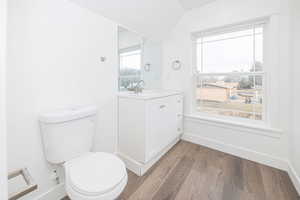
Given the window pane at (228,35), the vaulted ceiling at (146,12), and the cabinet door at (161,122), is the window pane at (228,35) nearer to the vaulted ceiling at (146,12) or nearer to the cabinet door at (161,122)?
the vaulted ceiling at (146,12)

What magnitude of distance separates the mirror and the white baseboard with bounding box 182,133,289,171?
1118 millimetres

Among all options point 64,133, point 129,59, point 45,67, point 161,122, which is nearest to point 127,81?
point 129,59

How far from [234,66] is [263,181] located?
1.46 meters

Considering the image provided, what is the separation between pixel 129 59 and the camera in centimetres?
215

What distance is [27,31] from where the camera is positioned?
0.98 metres

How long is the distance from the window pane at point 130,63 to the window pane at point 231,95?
109cm

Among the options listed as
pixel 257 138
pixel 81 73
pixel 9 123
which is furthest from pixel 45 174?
pixel 257 138

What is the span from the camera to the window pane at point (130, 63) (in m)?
2.05

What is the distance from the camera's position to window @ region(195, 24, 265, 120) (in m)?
1.80

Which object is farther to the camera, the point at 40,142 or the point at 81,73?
the point at 81,73

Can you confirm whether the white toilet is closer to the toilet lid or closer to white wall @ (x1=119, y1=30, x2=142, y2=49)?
the toilet lid

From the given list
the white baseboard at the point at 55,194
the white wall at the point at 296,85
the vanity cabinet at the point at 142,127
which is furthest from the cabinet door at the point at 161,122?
the white wall at the point at 296,85

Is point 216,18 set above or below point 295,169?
above

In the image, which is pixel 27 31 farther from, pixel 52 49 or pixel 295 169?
pixel 295 169
